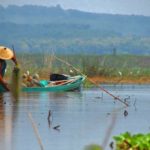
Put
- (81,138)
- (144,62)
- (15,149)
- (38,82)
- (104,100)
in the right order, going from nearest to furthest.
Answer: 1. (15,149)
2. (81,138)
3. (104,100)
4. (38,82)
5. (144,62)

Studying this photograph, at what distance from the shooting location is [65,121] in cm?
2197

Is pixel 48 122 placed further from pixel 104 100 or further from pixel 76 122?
pixel 104 100

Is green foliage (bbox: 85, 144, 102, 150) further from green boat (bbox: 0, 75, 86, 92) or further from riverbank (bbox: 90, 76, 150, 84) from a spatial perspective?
riverbank (bbox: 90, 76, 150, 84)

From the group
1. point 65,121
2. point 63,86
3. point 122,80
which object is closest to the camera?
point 65,121

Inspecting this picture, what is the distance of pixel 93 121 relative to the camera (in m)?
22.1

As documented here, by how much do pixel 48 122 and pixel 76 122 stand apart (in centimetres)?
68

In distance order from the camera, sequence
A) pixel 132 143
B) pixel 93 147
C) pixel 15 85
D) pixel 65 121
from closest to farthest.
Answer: pixel 93 147 < pixel 15 85 < pixel 132 143 < pixel 65 121

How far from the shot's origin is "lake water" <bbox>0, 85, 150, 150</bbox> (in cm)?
1711

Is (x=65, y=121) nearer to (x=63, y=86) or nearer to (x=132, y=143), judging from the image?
(x=132, y=143)

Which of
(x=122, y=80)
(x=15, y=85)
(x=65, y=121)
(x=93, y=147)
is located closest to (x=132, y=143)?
(x=93, y=147)

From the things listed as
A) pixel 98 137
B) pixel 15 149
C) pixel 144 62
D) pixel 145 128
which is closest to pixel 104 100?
pixel 145 128

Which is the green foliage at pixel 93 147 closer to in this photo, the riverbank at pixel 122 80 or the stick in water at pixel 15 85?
the stick in water at pixel 15 85

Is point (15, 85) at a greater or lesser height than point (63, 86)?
greater

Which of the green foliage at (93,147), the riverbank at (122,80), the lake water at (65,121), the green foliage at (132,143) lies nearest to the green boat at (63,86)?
the lake water at (65,121)
